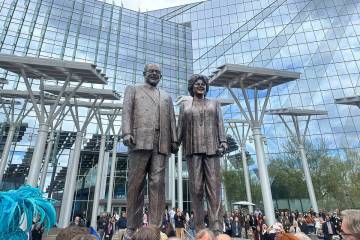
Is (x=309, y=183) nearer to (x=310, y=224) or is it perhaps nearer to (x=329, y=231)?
(x=310, y=224)

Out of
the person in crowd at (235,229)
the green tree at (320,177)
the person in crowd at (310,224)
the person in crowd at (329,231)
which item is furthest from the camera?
the green tree at (320,177)

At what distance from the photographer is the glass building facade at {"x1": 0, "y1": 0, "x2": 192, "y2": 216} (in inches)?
1363

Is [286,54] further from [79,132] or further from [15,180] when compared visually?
[15,180]

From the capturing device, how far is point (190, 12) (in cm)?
5906

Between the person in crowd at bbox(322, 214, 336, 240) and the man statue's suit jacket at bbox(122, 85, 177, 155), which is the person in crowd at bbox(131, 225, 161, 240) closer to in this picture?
the man statue's suit jacket at bbox(122, 85, 177, 155)

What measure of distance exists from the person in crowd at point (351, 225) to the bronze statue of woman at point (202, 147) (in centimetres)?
205

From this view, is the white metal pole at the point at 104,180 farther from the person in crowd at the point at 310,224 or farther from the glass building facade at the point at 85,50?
the person in crowd at the point at 310,224

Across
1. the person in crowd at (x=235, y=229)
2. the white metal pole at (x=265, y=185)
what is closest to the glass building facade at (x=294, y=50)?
the white metal pole at (x=265, y=185)

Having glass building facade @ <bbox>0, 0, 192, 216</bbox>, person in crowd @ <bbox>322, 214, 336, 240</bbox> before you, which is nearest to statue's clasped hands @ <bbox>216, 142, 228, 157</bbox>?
person in crowd @ <bbox>322, 214, 336, 240</bbox>

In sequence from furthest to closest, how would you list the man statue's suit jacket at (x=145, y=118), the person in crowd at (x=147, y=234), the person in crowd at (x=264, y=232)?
1. the person in crowd at (x=264, y=232)
2. the man statue's suit jacket at (x=145, y=118)
3. the person in crowd at (x=147, y=234)

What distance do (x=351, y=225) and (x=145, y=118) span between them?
3065 mm

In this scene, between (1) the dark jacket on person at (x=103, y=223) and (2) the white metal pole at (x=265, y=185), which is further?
(2) the white metal pole at (x=265, y=185)

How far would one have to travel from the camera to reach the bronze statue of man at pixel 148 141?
14.0 feet

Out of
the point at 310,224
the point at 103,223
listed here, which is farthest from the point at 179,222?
the point at 310,224
